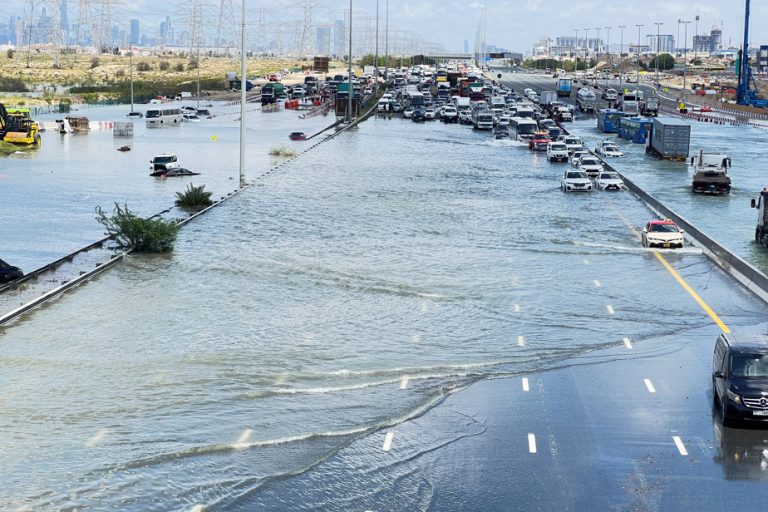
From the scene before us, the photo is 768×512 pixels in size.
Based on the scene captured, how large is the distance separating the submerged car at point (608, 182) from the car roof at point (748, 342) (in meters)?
40.1

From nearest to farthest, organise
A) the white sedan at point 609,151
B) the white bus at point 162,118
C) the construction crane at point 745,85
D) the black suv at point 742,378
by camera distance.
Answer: the black suv at point 742,378 < the white sedan at point 609,151 < the white bus at point 162,118 < the construction crane at point 745,85

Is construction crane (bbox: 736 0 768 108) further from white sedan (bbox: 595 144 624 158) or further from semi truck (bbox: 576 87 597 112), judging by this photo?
white sedan (bbox: 595 144 624 158)

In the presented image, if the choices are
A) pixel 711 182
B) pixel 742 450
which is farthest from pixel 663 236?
pixel 742 450

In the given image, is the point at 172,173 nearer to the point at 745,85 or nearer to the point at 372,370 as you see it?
the point at 372,370

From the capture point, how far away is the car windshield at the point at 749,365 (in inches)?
792

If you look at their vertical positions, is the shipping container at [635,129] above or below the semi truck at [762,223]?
above

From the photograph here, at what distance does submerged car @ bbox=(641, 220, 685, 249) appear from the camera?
133ft

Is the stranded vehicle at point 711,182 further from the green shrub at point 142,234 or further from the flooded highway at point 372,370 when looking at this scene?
the green shrub at point 142,234

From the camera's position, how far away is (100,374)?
24.1m

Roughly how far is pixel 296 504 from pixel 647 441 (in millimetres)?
5830

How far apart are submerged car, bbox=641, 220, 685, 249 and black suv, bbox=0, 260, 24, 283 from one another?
65.3 ft

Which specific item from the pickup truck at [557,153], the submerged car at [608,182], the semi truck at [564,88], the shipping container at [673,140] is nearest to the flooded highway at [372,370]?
the submerged car at [608,182]

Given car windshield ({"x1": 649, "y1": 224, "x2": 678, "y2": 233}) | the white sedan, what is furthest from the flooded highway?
the white sedan

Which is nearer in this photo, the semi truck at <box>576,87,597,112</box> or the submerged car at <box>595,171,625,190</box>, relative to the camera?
the submerged car at <box>595,171,625,190</box>
